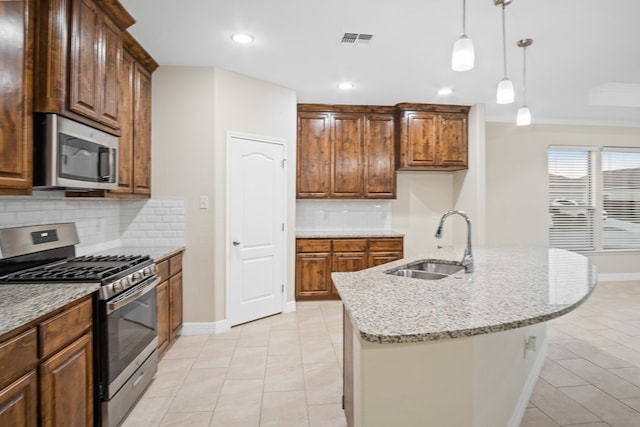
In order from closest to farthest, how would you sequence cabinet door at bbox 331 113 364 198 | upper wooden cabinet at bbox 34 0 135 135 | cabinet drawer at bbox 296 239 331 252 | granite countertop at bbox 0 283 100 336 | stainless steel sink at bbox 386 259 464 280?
granite countertop at bbox 0 283 100 336 < upper wooden cabinet at bbox 34 0 135 135 < stainless steel sink at bbox 386 259 464 280 < cabinet drawer at bbox 296 239 331 252 < cabinet door at bbox 331 113 364 198

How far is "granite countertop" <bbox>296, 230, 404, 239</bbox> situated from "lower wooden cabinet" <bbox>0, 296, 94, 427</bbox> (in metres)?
2.91

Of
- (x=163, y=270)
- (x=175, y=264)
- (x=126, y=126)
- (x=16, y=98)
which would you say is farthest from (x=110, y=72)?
(x=175, y=264)

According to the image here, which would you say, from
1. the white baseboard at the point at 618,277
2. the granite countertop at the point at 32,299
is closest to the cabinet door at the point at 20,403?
the granite countertop at the point at 32,299

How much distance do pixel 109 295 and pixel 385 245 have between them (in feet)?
11.2

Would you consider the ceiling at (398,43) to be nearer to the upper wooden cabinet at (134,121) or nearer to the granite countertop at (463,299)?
the upper wooden cabinet at (134,121)

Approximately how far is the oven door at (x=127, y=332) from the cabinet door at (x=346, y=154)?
280cm

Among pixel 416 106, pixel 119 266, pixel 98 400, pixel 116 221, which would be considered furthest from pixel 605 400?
pixel 116 221

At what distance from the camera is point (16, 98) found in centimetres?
158

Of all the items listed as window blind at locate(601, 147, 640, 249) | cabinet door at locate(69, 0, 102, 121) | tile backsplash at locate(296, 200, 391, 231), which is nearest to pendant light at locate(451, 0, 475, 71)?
cabinet door at locate(69, 0, 102, 121)

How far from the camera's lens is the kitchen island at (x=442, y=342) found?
1.19 metres

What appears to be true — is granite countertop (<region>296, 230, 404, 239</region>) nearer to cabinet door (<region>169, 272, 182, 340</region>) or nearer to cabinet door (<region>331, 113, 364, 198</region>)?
cabinet door (<region>331, 113, 364, 198</region>)

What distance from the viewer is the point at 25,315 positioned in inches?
51.0

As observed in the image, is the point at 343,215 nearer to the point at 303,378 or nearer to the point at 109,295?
the point at 303,378

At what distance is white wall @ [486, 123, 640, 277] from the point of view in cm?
530
